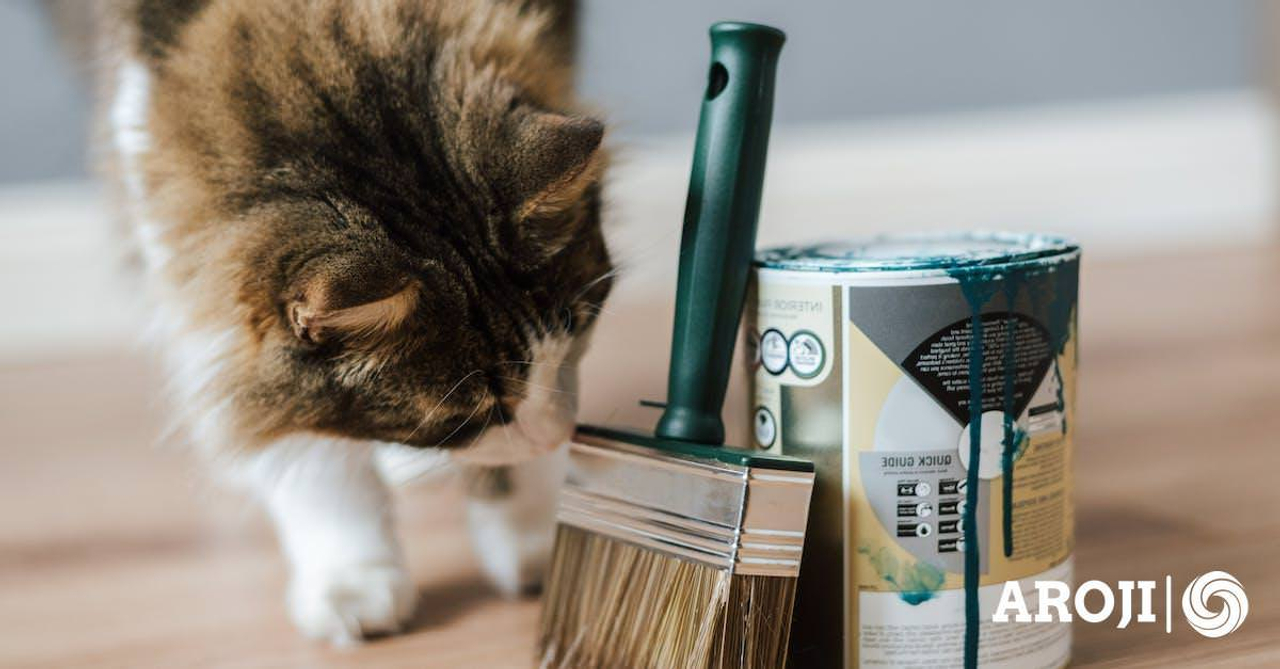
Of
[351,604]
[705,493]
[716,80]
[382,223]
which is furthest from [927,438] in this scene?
[351,604]

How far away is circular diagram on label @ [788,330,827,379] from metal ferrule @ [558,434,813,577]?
64mm

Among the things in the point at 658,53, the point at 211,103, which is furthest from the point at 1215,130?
the point at 211,103

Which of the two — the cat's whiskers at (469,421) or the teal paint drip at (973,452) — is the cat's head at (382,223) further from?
the teal paint drip at (973,452)

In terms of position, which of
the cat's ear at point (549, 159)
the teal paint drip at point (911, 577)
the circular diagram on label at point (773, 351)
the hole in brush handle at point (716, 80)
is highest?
the hole in brush handle at point (716, 80)

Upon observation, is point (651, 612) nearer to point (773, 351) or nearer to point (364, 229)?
point (773, 351)

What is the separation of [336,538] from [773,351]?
0.43 metres

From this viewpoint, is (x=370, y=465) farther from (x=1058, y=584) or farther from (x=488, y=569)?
(x=1058, y=584)

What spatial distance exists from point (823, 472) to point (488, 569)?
42 cm

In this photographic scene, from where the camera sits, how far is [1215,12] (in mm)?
2631

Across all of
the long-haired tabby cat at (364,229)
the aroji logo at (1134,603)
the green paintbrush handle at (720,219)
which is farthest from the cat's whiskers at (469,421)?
the aroji logo at (1134,603)

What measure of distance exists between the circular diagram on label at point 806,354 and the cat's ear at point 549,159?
183mm

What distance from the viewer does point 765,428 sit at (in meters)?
0.76

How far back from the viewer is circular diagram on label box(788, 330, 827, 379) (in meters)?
0.71

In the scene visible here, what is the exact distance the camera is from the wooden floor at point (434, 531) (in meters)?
0.91
